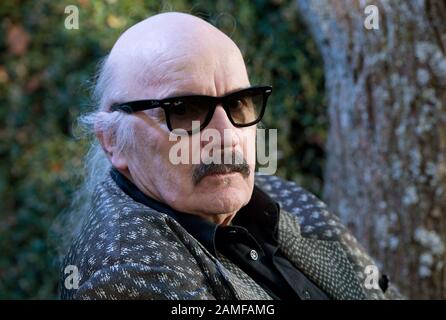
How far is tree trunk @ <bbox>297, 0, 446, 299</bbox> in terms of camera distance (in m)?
3.09

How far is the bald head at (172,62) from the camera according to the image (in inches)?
82.6

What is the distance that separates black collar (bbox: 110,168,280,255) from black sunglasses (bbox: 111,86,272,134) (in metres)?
0.26

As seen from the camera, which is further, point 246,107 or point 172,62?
point 246,107

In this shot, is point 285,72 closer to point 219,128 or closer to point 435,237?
point 435,237

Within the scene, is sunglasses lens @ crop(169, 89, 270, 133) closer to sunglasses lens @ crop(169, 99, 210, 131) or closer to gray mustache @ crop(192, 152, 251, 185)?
sunglasses lens @ crop(169, 99, 210, 131)

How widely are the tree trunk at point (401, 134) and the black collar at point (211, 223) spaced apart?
964mm

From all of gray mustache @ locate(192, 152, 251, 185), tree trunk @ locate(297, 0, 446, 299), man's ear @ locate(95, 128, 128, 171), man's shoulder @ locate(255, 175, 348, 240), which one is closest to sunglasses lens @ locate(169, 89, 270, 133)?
gray mustache @ locate(192, 152, 251, 185)

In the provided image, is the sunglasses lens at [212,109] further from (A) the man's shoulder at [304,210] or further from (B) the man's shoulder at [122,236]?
(A) the man's shoulder at [304,210]

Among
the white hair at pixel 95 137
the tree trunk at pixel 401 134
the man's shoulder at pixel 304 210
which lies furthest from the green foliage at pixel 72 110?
the man's shoulder at pixel 304 210

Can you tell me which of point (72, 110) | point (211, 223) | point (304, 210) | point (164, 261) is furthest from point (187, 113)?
point (72, 110)

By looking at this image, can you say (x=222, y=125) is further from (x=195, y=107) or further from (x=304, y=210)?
(x=304, y=210)

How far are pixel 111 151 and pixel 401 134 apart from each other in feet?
4.84

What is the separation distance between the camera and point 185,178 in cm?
212
